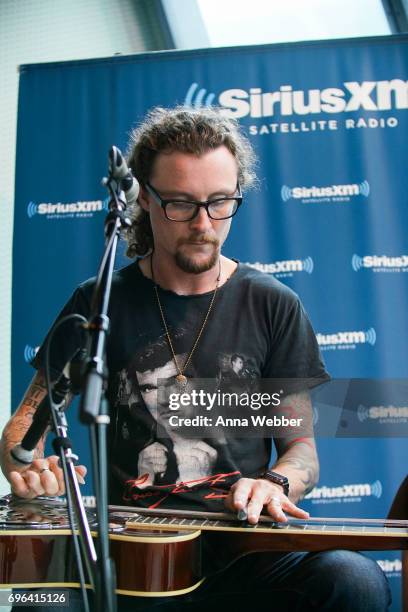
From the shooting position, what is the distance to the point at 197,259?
215cm

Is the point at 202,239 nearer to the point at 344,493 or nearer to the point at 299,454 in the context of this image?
the point at 299,454

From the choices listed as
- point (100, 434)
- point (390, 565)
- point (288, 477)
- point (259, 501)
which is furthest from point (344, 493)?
point (100, 434)

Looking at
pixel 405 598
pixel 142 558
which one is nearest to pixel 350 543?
pixel 405 598

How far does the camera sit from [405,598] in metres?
1.70

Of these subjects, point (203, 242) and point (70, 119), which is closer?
point (203, 242)

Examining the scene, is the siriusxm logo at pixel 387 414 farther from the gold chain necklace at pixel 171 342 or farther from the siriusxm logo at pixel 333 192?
the gold chain necklace at pixel 171 342

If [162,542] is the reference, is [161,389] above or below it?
above

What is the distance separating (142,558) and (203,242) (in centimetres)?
91

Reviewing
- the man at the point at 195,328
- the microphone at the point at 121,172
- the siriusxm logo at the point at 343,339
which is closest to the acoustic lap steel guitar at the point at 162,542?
the man at the point at 195,328

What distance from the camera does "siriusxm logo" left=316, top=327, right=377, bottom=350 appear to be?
3426 mm

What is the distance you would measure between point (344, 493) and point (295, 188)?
1411mm

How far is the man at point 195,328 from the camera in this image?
1.96 m

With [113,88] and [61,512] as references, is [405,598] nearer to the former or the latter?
[61,512]
